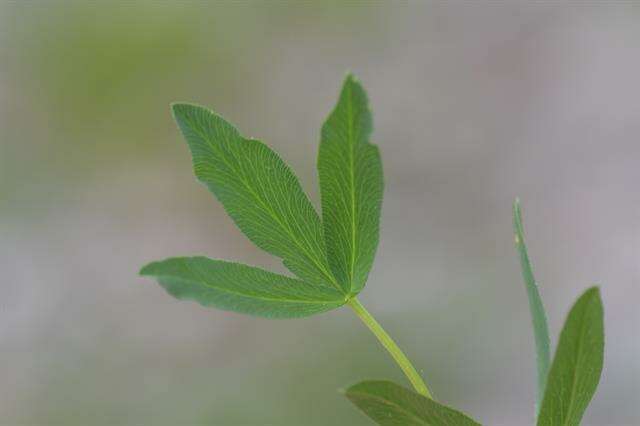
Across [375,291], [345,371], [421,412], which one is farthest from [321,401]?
[421,412]

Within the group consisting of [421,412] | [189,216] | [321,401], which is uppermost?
[189,216]

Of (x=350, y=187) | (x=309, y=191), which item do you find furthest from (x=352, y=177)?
(x=309, y=191)

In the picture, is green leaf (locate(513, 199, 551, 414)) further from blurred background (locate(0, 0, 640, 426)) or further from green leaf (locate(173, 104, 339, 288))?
blurred background (locate(0, 0, 640, 426))

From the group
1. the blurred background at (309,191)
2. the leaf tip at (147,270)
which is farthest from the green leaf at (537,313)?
the blurred background at (309,191)

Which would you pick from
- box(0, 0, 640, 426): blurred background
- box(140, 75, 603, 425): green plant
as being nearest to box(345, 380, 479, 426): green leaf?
box(140, 75, 603, 425): green plant

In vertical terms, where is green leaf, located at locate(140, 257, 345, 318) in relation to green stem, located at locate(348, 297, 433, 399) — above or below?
above

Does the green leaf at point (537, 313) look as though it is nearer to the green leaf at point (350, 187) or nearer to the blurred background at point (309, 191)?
the green leaf at point (350, 187)

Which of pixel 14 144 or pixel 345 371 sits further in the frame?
pixel 14 144

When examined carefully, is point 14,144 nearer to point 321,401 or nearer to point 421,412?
point 321,401
